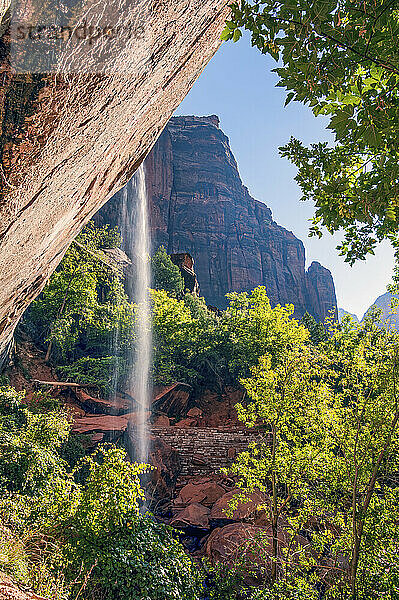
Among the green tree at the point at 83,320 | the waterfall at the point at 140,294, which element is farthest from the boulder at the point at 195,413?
the green tree at the point at 83,320

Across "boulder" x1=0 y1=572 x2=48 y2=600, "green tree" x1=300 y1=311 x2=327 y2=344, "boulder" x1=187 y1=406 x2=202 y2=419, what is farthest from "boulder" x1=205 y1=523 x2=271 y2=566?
"green tree" x1=300 y1=311 x2=327 y2=344

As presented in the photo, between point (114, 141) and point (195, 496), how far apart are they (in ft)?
39.9

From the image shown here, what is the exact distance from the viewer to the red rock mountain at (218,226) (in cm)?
5300


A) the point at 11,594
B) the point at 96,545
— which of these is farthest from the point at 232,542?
the point at 11,594

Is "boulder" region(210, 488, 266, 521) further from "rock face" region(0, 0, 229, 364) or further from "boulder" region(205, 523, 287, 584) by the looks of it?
"rock face" region(0, 0, 229, 364)

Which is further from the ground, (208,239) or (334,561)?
(208,239)

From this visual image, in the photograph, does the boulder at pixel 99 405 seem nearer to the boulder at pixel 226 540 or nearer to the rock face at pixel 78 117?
the boulder at pixel 226 540

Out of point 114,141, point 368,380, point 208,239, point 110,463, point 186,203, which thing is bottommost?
point 110,463

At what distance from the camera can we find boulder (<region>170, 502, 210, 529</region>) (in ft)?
33.7

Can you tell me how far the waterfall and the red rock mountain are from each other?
952 cm

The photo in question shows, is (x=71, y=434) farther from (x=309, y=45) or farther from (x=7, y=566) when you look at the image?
(x=309, y=45)

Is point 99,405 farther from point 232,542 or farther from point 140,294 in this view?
point 140,294

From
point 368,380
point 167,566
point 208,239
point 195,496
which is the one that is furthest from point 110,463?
point 208,239

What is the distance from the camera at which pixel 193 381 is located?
67.0 ft
